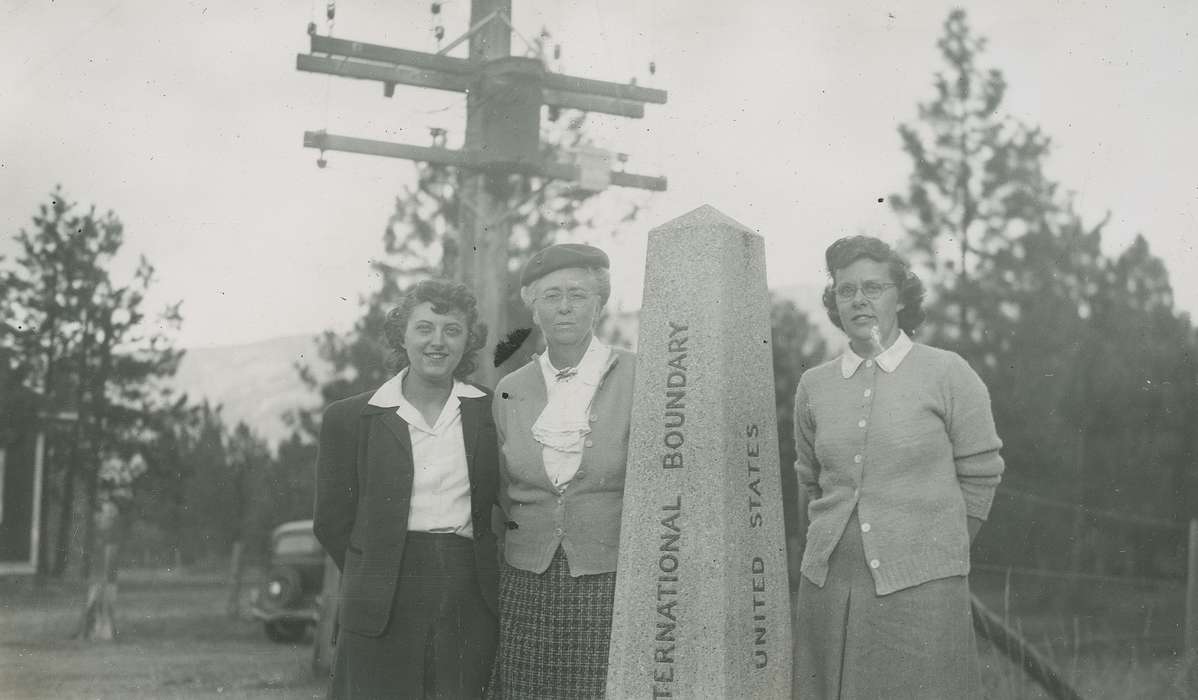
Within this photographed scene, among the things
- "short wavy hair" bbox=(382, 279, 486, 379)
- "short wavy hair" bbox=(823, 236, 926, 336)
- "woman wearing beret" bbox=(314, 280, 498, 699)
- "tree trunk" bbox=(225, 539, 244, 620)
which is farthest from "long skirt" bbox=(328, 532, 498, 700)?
"tree trunk" bbox=(225, 539, 244, 620)

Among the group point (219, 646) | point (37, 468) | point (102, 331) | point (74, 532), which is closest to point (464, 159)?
point (102, 331)

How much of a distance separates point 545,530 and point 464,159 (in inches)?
190

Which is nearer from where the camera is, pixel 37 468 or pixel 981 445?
pixel 981 445

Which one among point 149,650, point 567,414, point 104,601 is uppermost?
point 567,414

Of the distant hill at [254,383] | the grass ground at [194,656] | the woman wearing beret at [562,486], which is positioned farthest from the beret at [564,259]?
the distant hill at [254,383]

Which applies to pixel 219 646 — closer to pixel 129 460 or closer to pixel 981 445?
pixel 129 460

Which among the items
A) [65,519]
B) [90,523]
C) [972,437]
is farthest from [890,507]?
[90,523]

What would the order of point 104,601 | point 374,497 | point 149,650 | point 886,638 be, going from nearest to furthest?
point 886,638, point 374,497, point 149,650, point 104,601

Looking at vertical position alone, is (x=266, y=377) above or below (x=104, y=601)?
above

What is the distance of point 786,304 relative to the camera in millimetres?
12547

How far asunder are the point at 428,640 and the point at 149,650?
27.1ft

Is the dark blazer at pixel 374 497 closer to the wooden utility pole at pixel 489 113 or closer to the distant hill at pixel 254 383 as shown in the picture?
the wooden utility pole at pixel 489 113

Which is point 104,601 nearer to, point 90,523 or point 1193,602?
point 90,523

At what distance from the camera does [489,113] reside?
24.2 feet
